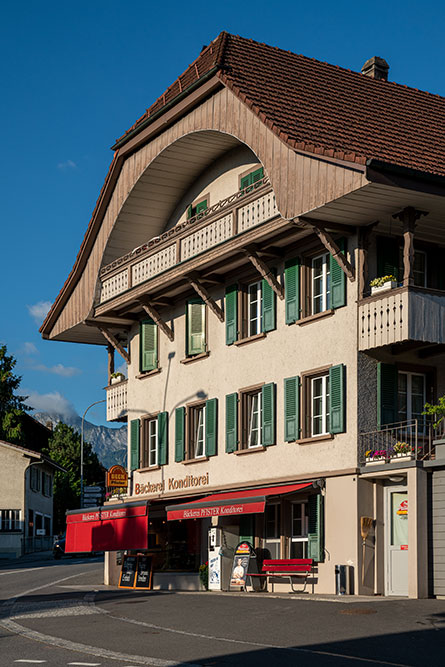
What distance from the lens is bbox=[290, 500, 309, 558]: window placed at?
83.6ft

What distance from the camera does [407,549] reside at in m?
22.3

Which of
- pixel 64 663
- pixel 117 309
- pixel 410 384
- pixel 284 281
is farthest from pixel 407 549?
pixel 117 309

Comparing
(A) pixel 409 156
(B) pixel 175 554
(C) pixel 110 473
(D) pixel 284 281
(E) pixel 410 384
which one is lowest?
(B) pixel 175 554

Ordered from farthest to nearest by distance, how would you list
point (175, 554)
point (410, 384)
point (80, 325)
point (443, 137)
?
point (80, 325), point (175, 554), point (443, 137), point (410, 384)

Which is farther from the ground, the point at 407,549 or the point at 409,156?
the point at 409,156

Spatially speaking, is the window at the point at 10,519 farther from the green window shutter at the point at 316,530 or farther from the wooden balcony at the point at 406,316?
the wooden balcony at the point at 406,316

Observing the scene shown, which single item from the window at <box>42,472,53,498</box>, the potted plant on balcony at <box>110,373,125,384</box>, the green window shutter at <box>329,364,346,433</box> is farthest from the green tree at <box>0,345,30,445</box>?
the green window shutter at <box>329,364,346,433</box>

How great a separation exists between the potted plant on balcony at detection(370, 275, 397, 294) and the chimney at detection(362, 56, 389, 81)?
10835 mm

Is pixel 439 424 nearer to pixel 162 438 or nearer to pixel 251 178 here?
pixel 251 178

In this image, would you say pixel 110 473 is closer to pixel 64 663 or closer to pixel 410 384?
pixel 410 384

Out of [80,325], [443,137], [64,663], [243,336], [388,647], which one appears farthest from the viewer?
[80,325]

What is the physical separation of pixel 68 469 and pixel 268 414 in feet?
225

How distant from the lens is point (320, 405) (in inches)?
987

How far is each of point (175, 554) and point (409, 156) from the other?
1391 cm
